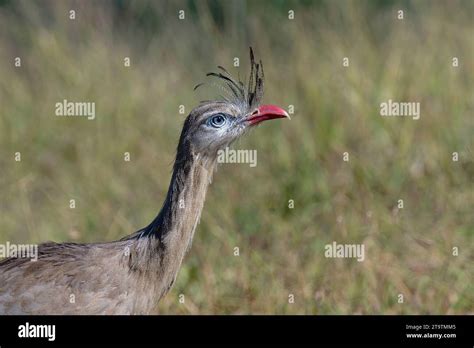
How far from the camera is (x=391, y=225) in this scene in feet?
20.3

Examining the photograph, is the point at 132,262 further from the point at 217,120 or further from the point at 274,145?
the point at 274,145

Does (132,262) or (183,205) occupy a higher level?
(183,205)

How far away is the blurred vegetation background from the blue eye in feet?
4.27

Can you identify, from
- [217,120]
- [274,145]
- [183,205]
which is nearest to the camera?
[183,205]

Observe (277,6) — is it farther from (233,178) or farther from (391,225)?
(391,225)

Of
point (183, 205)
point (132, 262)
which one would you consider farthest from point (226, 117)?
point (132, 262)

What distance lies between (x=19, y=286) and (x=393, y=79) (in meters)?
3.76

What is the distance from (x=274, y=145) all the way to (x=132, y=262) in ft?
9.00

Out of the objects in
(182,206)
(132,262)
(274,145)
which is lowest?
(132,262)

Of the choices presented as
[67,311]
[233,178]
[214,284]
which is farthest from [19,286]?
[233,178]

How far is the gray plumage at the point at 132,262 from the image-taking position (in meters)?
4.57

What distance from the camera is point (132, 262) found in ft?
15.5

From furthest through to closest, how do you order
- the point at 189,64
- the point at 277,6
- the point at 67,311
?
the point at 277,6 < the point at 189,64 < the point at 67,311
